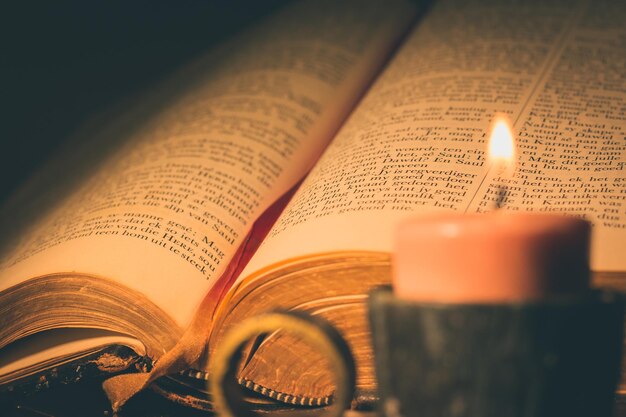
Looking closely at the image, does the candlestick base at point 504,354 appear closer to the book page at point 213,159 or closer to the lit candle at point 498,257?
the lit candle at point 498,257

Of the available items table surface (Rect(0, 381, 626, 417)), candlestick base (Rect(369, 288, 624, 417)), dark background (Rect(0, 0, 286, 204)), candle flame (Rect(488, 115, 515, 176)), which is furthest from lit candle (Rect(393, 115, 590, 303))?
dark background (Rect(0, 0, 286, 204))

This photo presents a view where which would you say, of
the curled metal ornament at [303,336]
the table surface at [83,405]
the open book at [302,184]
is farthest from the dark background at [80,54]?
the curled metal ornament at [303,336]

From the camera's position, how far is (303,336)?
41 cm

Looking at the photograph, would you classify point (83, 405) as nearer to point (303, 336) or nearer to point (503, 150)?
point (303, 336)

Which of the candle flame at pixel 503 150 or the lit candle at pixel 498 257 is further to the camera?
the candle flame at pixel 503 150

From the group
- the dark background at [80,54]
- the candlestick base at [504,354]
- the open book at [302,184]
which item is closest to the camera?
the candlestick base at [504,354]

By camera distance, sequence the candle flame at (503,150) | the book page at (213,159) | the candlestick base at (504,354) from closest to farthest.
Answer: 1. the candlestick base at (504,354)
2. the candle flame at (503,150)
3. the book page at (213,159)

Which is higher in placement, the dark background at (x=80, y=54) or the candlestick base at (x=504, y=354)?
the dark background at (x=80, y=54)

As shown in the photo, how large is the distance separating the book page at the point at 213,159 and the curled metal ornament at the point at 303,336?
298 millimetres

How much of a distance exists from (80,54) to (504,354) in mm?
1430

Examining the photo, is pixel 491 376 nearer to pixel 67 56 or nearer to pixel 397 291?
pixel 397 291

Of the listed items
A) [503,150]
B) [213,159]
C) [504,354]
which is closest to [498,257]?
[504,354]

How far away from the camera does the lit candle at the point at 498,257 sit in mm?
384

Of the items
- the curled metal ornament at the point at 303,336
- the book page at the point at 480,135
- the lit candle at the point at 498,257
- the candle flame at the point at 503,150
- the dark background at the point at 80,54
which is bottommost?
the curled metal ornament at the point at 303,336
